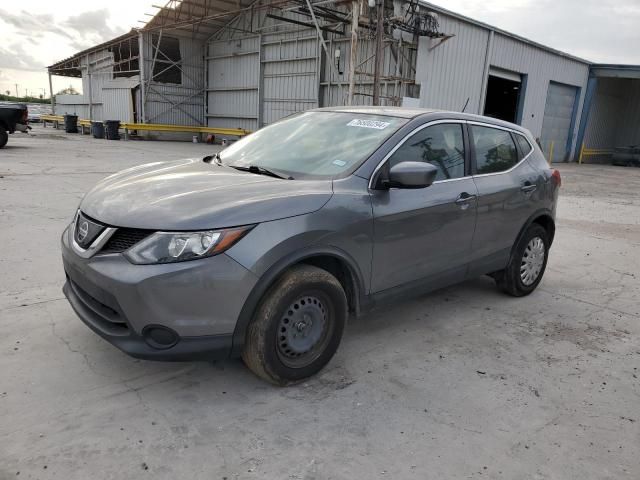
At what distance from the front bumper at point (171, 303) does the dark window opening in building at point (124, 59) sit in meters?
28.6

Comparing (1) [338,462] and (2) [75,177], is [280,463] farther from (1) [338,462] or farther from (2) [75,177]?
(2) [75,177]

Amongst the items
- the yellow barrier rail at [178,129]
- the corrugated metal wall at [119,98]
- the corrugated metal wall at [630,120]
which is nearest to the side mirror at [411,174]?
the yellow barrier rail at [178,129]

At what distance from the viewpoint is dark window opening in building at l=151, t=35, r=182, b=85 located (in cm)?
2691

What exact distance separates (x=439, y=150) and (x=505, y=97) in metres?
24.3

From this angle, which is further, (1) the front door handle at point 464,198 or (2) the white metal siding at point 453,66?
(2) the white metal siding at point 453,66

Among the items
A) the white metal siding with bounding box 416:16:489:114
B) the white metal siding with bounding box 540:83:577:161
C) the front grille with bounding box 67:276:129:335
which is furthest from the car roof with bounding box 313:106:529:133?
the white metal siding with bounding box 540:83:577:161

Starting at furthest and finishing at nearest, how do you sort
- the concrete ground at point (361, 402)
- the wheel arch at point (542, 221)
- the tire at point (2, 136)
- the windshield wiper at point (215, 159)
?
the tire at point (2, 136)
the wheel arch at point (542, 221)
the windshield wiper at point (215, 159)
the concrete ground at point (361, 402)

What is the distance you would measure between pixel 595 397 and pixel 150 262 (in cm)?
281

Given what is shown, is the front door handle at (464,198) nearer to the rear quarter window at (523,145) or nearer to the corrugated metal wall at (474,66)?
the rear quarter window at (523,145)

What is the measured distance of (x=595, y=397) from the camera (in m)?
3.16

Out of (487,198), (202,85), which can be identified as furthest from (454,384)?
(202,85)

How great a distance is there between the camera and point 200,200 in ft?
8.96

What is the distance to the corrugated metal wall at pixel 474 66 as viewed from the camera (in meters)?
18.2

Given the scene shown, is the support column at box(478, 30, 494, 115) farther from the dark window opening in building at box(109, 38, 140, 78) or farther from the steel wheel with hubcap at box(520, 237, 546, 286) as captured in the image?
the dark window opening in building at box(109, 38, 140, 78)
